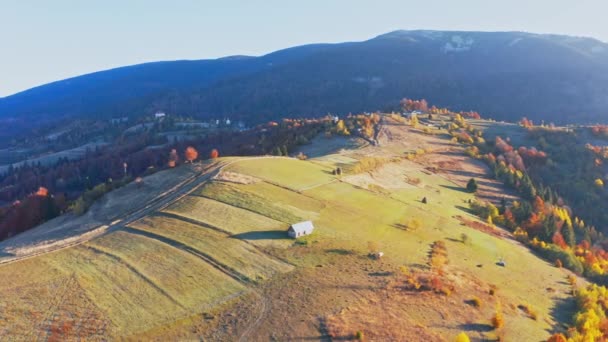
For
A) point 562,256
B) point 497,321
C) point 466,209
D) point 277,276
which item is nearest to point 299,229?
point 277,276

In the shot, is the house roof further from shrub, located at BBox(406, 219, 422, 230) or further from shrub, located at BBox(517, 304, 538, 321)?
shrub, located at BBox(517, 304, 538, 321)

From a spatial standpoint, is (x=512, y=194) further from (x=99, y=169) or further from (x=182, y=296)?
(x=99, y=169)

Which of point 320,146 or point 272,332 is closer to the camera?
point 272,332

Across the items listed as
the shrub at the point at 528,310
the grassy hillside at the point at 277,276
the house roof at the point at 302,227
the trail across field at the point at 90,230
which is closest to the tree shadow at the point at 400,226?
the grassy hillside at the point at 277,276

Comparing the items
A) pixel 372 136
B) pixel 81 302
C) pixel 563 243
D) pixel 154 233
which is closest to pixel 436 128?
pixel 372 136

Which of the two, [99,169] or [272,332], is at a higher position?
[272,332]

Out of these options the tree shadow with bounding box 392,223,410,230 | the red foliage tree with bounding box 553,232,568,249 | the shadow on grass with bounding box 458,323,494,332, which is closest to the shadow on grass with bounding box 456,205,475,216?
the red foliage tree with bounding box 553,232,568,249

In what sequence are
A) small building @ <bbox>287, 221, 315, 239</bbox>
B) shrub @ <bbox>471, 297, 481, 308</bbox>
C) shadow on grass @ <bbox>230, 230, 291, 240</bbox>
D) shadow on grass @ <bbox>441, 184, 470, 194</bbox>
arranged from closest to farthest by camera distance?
shrub @ <bbox>471, 297, 481, 308</bbox> → shadow on grass @ <bbox>230, 230, 291, 240</bbox> → small building @ <bbox>287, 221, 315, 239</bbox> → shadow on grass @ <bbox>441, 184, 470, 194</bbox>
